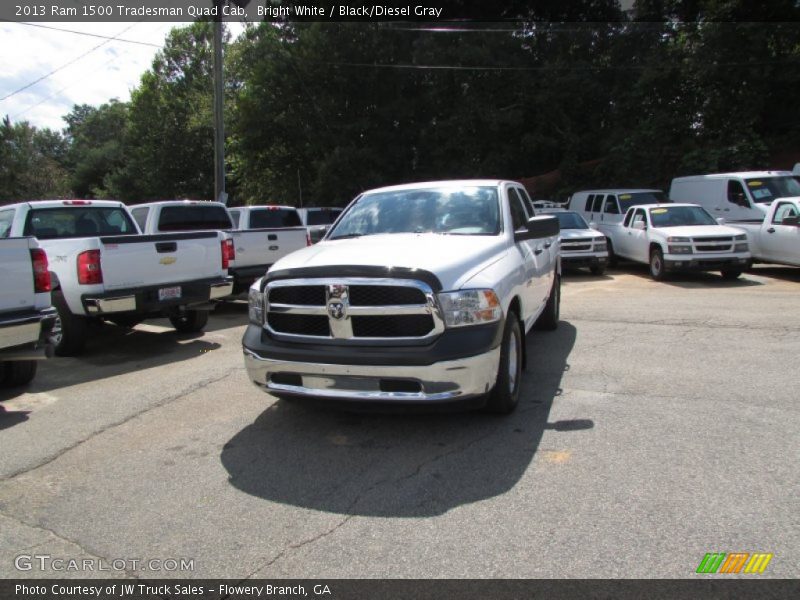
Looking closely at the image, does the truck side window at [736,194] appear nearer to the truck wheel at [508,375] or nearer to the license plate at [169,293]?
the truck wheel at [508,375]

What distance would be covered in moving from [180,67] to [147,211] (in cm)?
3901

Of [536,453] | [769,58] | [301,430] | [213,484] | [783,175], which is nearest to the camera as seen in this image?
[213,484]

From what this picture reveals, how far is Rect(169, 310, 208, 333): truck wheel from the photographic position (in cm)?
893

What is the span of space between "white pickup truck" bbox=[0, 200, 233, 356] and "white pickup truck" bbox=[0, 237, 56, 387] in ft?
0.87

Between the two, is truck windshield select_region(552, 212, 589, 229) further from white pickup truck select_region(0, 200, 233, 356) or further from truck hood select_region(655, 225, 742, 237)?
white pickup truck select_region(0, 200, 233, 356)

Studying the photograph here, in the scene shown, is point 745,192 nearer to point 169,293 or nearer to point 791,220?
point 791,220

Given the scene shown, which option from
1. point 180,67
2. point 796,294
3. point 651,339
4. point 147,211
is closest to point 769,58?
point 796,294

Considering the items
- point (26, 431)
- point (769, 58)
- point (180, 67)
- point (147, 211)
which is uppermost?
point (180, 67)

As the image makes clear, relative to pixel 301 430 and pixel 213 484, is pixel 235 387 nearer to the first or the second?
pixel 301 430

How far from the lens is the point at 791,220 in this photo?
12273 millimetres

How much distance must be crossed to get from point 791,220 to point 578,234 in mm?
4259

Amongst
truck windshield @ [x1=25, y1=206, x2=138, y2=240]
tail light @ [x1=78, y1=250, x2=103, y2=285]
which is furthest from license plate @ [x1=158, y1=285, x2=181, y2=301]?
truck windshield @ [x1=25, y1=206, x2=138, y2=240]

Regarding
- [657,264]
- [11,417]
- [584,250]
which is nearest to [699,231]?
[657,264]

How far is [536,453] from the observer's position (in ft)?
13.5
